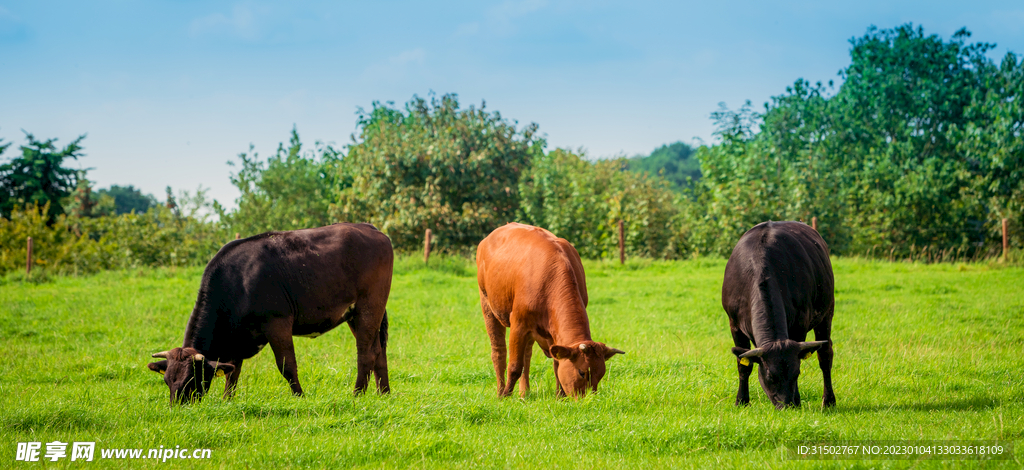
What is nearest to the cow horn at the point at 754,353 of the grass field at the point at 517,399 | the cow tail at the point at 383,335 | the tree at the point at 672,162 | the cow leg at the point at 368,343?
the grass field at the point at 517,399

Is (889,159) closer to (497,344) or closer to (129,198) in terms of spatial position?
(497,344)

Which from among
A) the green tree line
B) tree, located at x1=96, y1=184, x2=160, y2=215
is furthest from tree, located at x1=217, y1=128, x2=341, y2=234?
tree, located at x1=96, y1=184, x2=160, y2=215

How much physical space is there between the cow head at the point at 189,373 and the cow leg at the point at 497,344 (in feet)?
9.11

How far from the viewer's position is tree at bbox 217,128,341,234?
119 ft

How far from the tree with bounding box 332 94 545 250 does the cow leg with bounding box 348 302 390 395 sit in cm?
1677

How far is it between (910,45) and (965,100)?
365 centimetres

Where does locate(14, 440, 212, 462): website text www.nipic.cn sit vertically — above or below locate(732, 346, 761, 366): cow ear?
below

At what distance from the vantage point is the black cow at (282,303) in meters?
6.91

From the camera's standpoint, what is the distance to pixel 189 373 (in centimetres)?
658

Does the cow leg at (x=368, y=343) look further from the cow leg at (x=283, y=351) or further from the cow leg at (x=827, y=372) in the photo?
the cow leg at (x=827, y=372)

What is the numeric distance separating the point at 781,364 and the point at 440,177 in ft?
66.1

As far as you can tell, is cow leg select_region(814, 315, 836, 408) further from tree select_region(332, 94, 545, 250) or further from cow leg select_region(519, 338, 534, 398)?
tree select_region(332, 94, 545, 250)

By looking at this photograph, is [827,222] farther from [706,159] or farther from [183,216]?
[183,216]

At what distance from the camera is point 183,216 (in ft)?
92.2
